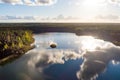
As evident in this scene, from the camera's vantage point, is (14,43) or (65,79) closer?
(65,79)

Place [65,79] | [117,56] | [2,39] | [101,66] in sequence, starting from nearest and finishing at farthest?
[65,79]
[101,66]
[117,56]
[2,39]

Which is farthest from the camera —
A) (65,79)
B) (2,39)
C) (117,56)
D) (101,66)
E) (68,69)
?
(2,39)

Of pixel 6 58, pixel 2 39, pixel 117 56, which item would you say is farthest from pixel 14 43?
pixel 117 56

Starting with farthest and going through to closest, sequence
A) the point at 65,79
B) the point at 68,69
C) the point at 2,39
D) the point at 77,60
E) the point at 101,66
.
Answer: the point at 2,39 → the point at 77,60 → the point at 101,66 → the point at 68,69 → the point at 65,79

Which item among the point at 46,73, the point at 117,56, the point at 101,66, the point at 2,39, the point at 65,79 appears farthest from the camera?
the point at 2,39

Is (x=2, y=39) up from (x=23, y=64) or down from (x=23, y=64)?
→ up

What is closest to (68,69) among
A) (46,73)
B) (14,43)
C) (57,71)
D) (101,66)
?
(57,71)

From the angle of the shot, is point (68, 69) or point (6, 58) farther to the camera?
point (6, 58)

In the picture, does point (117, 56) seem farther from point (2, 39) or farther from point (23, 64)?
point (2, 39)

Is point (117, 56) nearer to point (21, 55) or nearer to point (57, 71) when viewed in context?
point (57, 71)
